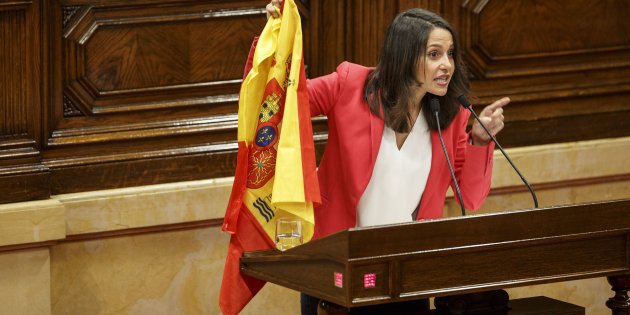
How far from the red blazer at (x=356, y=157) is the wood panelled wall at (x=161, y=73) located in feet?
3.38

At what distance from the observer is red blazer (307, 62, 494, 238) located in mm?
3475

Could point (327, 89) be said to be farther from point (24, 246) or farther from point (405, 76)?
point (24, 246)

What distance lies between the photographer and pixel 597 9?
5242 mm

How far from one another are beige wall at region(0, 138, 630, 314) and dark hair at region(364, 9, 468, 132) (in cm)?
122

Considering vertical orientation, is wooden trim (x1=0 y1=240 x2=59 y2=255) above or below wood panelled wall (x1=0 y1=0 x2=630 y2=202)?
below

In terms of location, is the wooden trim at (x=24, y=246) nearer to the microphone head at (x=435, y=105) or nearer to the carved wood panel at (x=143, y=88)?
the carved wood panel at (x=143, y=88)

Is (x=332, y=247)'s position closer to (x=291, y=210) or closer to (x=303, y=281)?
(x=303, y=281)

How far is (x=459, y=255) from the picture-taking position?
2.90 meters

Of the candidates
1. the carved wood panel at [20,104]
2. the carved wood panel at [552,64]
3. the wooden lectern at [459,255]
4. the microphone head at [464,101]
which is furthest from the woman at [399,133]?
the carved wood panel at [552,64]

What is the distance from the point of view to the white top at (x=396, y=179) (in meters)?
3.48

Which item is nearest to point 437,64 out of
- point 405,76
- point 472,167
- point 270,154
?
point 405,76

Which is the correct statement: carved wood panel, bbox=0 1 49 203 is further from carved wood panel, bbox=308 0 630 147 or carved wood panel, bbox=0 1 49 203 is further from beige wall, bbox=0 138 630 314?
carved wood panel, bbox=308 0 630 147

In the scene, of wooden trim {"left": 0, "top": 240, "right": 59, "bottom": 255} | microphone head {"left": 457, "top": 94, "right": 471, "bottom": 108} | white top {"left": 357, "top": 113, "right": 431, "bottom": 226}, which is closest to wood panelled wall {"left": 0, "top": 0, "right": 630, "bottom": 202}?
wooden trim {"left": 0, "top": 240, "right": 59, "bottom": 255}

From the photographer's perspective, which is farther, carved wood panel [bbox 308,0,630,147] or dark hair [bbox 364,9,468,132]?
carved wood panel [bbox 308,0,630,147]
